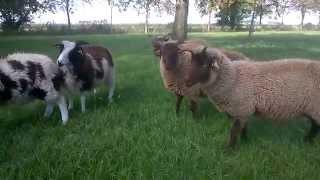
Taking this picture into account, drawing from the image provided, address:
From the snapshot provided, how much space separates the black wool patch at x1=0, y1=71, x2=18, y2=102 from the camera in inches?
282

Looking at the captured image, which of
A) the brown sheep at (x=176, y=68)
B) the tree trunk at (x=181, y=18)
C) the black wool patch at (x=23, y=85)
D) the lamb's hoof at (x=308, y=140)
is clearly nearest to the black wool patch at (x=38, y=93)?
the black wool patch at (x=23, y=85)

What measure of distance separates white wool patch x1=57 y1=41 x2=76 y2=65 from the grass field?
1.05m

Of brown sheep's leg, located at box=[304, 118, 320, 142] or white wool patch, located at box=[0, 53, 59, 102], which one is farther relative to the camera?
white wool patch, located at box=[0, 53, 59, 102]

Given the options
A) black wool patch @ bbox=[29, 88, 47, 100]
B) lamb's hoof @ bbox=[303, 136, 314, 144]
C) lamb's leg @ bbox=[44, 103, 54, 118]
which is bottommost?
lamb's hoof @ bbox=[303, 136, 314, 144]

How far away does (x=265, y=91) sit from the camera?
628cm

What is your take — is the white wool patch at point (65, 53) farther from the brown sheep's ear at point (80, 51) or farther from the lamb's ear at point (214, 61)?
the lamb's ear at point (214, 61)

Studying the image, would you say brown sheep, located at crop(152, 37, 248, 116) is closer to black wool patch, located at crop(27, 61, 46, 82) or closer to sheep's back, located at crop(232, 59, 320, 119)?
sheep's back, located at crop(232, 59, 320, 119)

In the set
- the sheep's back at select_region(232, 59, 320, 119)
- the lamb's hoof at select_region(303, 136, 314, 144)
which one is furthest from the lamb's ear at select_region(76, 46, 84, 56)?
the lamb's hoof at select_region(303, 136, 314, 144)

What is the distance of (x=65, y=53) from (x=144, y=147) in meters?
3.04

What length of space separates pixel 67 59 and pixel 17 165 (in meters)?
3.20

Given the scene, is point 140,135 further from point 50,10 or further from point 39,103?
point 50,10

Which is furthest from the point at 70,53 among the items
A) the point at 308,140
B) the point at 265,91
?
the point at 308,140

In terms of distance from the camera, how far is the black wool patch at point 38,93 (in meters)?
7.57

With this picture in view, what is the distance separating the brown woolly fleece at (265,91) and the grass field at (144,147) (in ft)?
1.71
